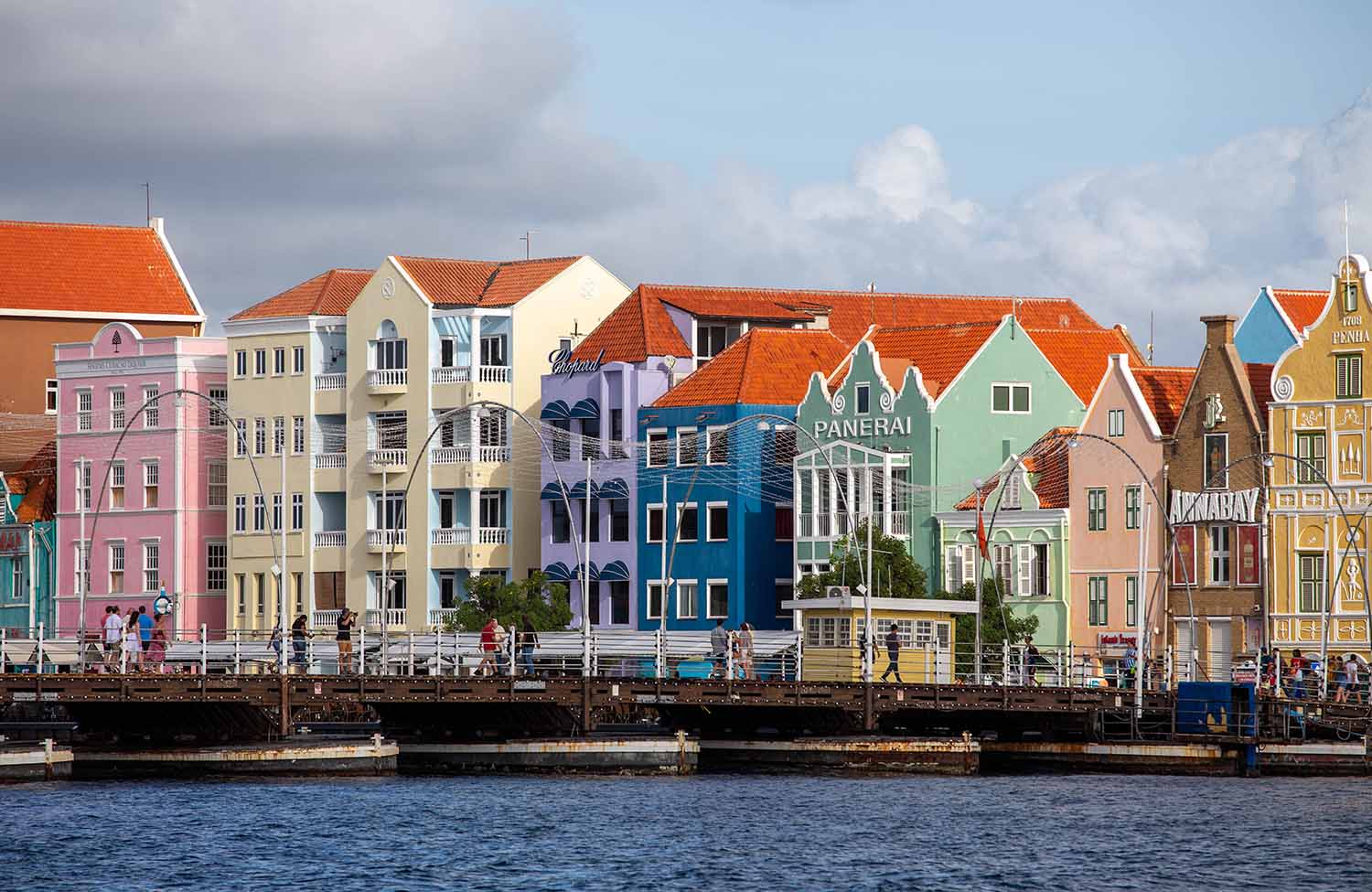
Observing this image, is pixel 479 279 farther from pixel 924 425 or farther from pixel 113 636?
pixel 113 636

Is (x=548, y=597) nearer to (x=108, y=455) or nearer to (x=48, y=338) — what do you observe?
(x=108, y=455)

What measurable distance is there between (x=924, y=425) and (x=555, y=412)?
55.7ft

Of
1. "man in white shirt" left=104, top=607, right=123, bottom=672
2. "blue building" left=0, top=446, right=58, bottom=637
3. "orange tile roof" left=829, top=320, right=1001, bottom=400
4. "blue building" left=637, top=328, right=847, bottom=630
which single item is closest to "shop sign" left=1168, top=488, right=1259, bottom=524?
"orange tile roof" left=829, top=320, right=1001, bottom=400

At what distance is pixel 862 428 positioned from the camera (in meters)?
120

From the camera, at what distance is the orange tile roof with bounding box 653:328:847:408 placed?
122m

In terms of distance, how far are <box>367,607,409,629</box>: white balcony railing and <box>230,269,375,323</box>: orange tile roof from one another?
1295 cm

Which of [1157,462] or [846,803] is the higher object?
[1157,462]

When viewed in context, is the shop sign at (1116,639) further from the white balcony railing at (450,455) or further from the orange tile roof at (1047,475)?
the white balcony railing at (450,455)

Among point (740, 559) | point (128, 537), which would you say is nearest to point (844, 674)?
point (740, 559)

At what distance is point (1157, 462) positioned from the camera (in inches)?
4382

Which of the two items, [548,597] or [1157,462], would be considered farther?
[548,597]

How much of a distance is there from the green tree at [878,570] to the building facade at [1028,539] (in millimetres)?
2234

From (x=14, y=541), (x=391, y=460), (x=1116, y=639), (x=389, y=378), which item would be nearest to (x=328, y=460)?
(x=391, y=460)

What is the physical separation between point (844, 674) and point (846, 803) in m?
11.7
